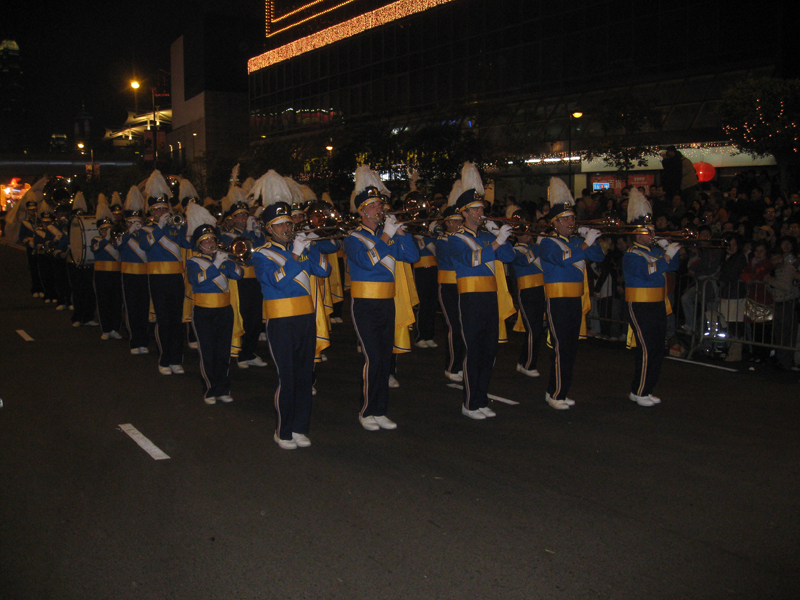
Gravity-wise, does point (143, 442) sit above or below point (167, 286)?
below

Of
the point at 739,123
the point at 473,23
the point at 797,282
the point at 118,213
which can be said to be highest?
the point at 473,23

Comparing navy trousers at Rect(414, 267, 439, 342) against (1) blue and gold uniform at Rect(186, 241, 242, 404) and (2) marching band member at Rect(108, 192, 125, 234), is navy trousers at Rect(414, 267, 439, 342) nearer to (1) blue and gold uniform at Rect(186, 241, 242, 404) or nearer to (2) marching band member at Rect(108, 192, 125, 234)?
(1) blue and gold uniform at Rect(186, 241, 242, 404)

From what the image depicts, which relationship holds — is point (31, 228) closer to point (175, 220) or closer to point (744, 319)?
point (175, 220)

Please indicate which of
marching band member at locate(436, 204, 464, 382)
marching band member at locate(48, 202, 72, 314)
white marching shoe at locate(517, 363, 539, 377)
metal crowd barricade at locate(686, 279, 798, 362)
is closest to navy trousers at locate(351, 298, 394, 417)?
marching band member at locate(436, 204, 464, 382)

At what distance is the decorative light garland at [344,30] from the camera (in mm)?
36531

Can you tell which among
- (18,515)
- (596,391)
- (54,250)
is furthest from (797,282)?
(54,250)

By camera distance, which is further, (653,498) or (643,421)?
(643,421)

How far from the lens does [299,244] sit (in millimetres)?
6180

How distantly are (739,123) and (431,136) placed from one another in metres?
7.40

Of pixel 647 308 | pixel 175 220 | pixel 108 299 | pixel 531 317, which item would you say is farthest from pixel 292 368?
pixel 108 299

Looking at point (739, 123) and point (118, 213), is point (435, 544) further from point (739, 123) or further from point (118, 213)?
point (739, 123)

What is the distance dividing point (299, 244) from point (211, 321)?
2.13 m

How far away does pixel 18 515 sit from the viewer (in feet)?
15.7

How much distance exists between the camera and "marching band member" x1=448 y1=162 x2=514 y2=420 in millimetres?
6996
